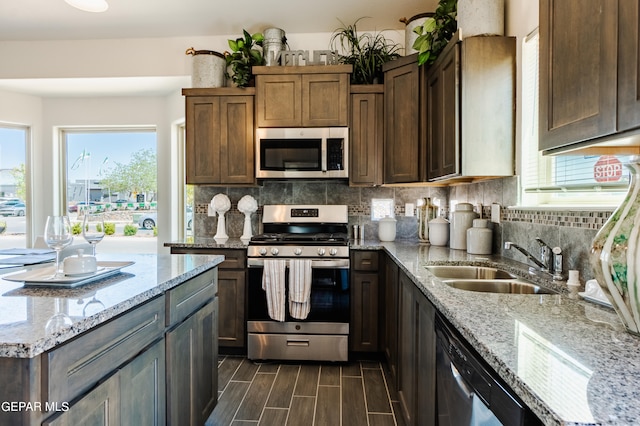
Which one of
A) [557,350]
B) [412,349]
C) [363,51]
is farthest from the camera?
[363,51]

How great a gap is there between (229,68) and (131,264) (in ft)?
7.66

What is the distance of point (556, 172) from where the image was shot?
184 centimetres

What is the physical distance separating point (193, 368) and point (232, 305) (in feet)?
4.01

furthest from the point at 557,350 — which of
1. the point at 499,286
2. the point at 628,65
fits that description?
the point at 499,286

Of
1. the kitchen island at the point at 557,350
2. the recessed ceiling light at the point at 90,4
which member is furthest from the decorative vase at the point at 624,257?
the recessed ceiling light at the point at 90,4

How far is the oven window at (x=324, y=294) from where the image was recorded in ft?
9.34

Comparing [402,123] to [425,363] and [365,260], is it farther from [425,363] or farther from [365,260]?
[425,363]

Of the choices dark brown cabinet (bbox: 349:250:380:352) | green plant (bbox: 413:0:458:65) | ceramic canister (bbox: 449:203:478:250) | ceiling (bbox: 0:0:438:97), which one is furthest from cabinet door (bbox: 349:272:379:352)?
ceiling (bbox: 0:0:438:97)

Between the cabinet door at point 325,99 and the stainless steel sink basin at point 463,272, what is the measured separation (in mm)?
1504

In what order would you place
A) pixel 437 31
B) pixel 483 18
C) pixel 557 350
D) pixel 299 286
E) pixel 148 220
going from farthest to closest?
pixel 148 220
pixel 299 286
pixel 437 31
pixel 483 18
pixel 557 350

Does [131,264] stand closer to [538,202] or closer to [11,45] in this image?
[538,202]

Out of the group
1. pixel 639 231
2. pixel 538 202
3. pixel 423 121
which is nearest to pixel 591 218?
pixel 538 202

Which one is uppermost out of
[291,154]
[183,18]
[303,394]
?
[183,18]

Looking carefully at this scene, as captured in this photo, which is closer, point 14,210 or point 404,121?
point 404,121
